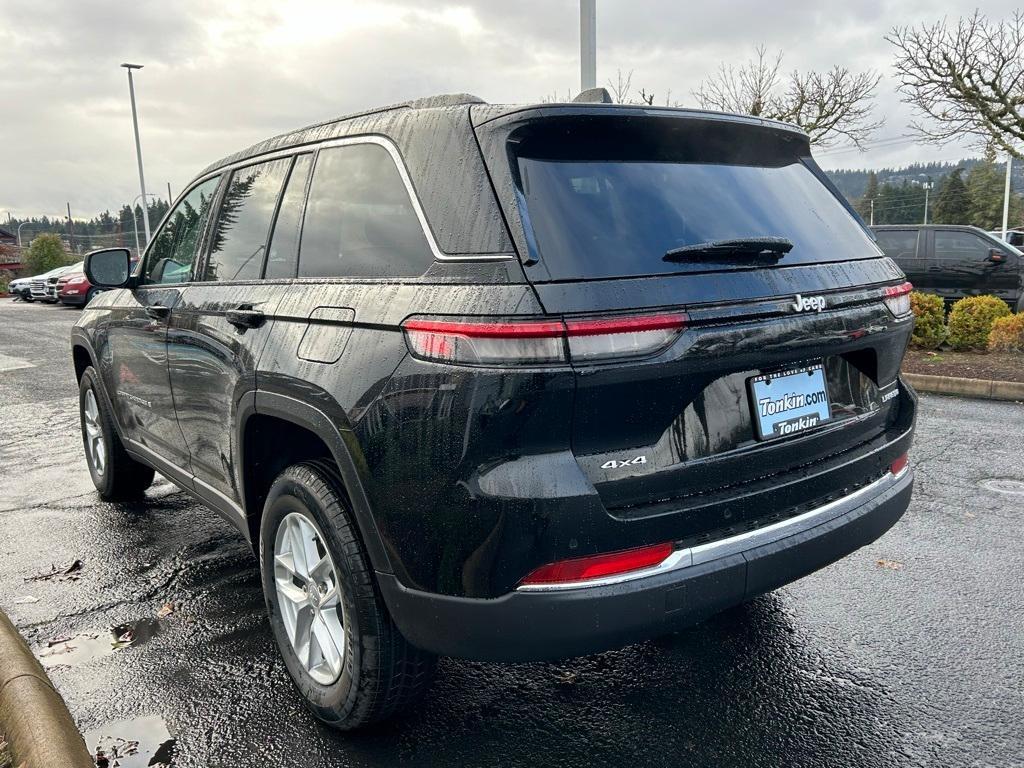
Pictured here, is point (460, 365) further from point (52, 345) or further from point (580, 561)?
point (52, 345)

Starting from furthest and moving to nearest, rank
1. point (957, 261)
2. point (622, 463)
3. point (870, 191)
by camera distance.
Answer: point (870, 191), point (957, 261), point (622, 463)

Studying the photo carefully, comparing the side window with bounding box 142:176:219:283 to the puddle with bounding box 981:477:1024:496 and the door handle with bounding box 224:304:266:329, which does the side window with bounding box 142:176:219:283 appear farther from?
the puddle with bounding box 981:477:1024:496

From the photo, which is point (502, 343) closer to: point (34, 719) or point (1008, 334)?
point (34, 719)

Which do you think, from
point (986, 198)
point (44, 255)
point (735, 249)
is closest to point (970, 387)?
point (735, 249)

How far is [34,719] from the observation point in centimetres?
234

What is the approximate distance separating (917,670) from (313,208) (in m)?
2.65

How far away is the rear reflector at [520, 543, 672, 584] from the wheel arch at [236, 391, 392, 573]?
45 centimetres

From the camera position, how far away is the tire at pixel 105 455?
4.69m

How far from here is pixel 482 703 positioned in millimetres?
2666

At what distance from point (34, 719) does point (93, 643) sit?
0.88 meters

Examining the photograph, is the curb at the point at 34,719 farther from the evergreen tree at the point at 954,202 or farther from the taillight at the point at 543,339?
the evergreen tree at the point at 954,202

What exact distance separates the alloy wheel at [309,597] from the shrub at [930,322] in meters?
9.61

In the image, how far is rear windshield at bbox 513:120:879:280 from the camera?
202cm

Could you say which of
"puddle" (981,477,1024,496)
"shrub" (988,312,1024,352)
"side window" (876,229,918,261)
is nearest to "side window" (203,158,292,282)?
"puddle" (981,477,1024,496)
